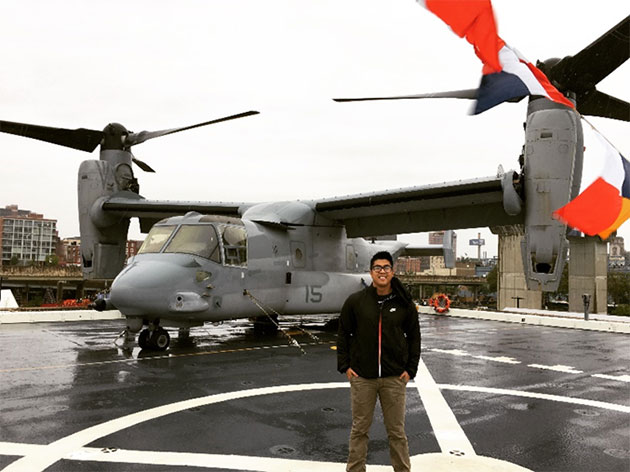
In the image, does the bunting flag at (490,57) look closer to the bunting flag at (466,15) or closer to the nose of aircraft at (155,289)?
the bunting flag at (466,15)

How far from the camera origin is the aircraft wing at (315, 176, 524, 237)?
1377 centimetres

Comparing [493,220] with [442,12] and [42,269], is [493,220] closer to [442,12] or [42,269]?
[442,12]

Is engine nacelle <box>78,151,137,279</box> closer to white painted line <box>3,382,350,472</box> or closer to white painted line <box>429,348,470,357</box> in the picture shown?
white painted line <box>429,348,470,357</box>

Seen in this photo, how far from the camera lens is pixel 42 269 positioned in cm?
8194

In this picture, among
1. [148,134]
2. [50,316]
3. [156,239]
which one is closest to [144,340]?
[156,239]

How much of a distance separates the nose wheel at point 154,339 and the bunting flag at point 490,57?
8532 millimetres

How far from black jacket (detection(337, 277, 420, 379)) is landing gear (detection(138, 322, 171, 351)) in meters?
8.34

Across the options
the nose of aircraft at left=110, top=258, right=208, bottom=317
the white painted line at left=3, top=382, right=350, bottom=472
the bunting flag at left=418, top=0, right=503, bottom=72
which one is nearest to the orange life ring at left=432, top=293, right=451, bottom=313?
the nose of aircraft at left=110, top=258, right=208, bottom=317

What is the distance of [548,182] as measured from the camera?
449 inches

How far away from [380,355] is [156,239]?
377 inches

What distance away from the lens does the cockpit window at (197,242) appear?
12.5 m

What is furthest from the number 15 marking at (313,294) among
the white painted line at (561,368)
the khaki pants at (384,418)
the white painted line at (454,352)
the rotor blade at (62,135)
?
the khaki pants at (384,418)

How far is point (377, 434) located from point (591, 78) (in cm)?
890

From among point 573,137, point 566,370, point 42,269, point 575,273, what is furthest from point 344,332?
point 42,269
